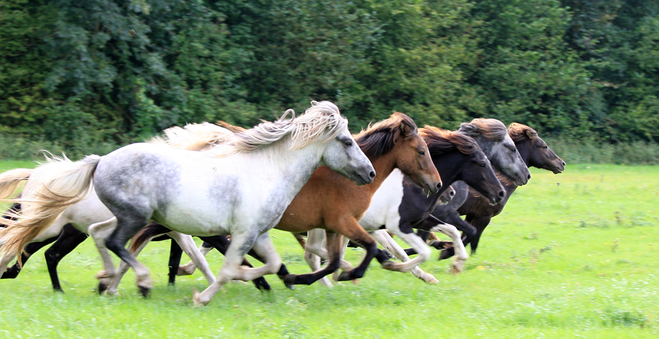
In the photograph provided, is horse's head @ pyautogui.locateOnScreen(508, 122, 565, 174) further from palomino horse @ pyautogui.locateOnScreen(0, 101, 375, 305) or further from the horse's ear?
palomino horse @ pyautogui.locateOnScreen(0, 101, 375, 305)

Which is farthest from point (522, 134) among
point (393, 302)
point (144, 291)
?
point (144, 291)

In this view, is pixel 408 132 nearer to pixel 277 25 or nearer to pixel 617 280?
pixel 617 280

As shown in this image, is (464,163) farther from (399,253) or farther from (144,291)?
(144,291)

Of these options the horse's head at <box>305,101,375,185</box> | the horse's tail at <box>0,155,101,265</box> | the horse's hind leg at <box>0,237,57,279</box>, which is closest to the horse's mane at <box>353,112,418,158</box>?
the horse's head at <box>305,101,375,185</box>

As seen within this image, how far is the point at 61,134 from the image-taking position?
18.2 meters

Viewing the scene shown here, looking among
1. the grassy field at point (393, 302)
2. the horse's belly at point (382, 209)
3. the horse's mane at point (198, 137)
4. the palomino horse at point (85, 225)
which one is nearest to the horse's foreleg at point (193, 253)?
the palomino horse at point (85, 225)

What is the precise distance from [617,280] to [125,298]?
5.57m

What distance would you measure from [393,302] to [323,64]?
617 inches

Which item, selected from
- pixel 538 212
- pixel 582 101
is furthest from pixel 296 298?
pixel 582 101

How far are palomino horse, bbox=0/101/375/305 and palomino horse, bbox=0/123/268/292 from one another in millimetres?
307

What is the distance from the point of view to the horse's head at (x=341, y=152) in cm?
638

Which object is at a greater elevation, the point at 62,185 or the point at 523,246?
the point at 62,185

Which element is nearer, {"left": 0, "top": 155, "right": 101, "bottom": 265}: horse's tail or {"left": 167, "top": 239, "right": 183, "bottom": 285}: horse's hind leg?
{"left": 0, "top": 155, "right": 101, "bottom": 265}: horse's tail

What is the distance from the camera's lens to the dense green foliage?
59.6 ft
